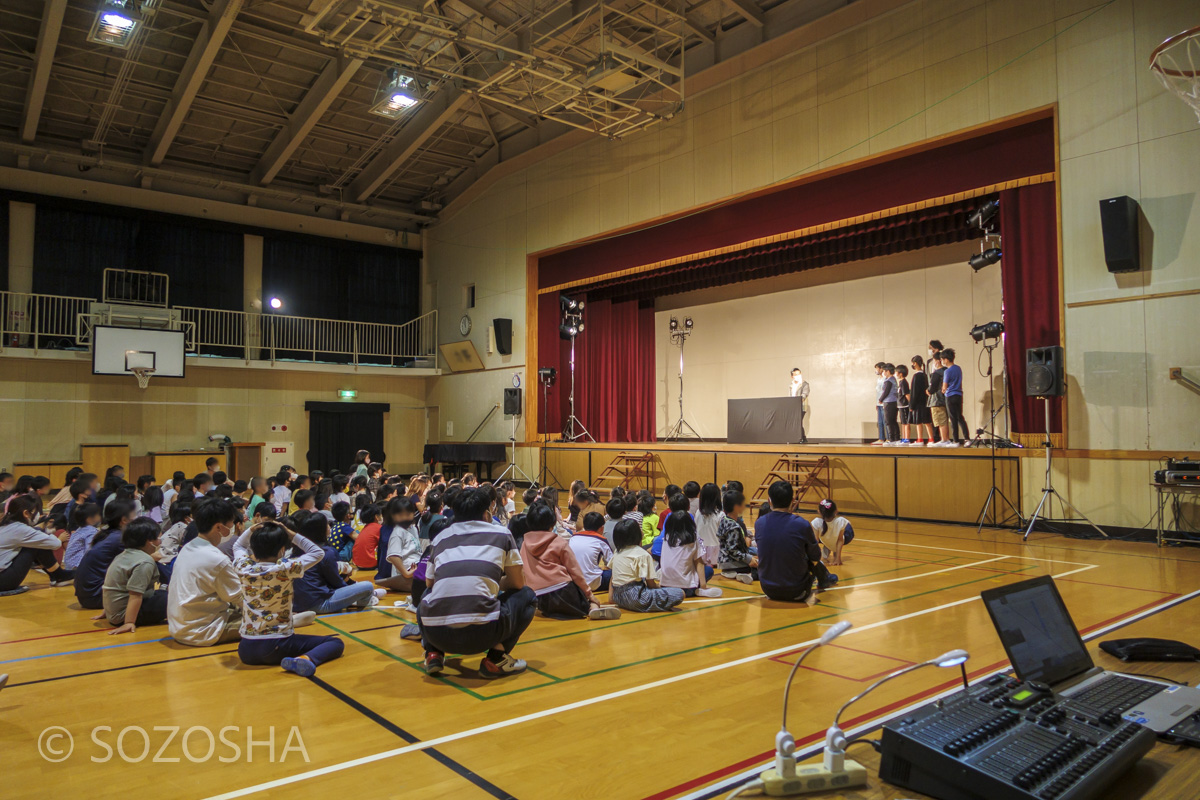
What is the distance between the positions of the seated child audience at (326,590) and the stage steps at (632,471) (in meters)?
8.06

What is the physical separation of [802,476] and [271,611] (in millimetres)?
8545

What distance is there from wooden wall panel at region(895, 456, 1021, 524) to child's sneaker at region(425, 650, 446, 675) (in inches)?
306

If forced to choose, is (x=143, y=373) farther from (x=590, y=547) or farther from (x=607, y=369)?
(x=590, y=547)

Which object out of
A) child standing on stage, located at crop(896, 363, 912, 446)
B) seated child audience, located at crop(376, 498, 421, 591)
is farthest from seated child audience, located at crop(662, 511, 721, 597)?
child standing on stage, located at crop(896, 363, 912, 446)

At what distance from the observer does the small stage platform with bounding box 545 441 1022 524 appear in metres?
9.23

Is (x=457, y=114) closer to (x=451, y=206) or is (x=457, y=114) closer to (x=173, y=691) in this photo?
(x=451, y=206)

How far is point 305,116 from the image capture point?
1457cm

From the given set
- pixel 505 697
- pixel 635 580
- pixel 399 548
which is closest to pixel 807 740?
pixel 505 697

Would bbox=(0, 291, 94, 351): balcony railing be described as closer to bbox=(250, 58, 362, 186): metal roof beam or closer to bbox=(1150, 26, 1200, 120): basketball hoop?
bbox=(250, 58, 362, 186): metal roof beam

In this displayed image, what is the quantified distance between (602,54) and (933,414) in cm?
712

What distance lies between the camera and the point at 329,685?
356cm

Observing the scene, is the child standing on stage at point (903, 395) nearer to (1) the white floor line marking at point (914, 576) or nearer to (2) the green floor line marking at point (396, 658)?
(1) the white floor line marking at point (914, 576)

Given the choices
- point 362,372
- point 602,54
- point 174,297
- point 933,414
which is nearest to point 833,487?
point 933,414

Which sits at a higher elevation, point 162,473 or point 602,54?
point 602,54
